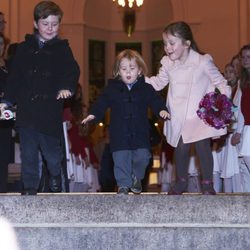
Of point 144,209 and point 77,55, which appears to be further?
point 77,55

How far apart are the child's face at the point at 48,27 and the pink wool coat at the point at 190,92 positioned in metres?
1.00

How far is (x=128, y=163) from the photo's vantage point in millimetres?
7504

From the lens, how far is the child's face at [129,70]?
7559 millimetres

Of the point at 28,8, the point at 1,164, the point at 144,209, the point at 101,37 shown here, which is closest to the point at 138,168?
the point at 144,209

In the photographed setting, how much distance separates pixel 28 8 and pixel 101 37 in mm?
2901

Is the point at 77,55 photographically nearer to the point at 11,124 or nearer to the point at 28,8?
the point at 28,8

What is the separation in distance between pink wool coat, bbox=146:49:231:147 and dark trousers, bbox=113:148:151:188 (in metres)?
0.36

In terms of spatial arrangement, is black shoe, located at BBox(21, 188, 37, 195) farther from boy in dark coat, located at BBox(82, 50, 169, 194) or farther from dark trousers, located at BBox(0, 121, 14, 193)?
dark trousers, located at BBox(0, 121, 14, 193)

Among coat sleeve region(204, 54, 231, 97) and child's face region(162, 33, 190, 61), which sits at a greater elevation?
child's face region(162, 33, 190, 61)

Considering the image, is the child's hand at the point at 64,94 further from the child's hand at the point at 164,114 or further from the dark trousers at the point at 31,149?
the child's hand at the point at 164,114

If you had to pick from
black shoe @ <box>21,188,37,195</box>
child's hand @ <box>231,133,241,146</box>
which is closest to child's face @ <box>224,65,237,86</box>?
child's hand @ <box>231,133,241,146</box>

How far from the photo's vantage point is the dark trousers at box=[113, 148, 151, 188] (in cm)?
745

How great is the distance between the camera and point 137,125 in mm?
7496

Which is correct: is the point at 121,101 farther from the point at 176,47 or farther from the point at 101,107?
the point at 176,47
